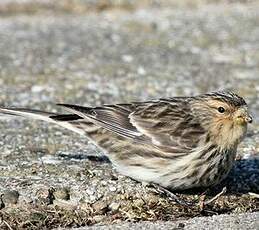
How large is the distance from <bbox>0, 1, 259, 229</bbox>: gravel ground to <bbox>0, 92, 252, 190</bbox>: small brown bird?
16 centimetres

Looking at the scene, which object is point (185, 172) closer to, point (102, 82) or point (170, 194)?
point (170, 194)

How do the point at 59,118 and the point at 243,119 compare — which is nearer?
the point at 243,119

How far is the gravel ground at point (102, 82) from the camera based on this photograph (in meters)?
5.52

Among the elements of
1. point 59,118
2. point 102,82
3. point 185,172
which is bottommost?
point 102,82

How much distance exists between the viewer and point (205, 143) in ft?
18.7

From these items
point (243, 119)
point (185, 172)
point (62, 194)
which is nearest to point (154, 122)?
point (185, 172)

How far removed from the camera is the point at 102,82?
843 centimetres

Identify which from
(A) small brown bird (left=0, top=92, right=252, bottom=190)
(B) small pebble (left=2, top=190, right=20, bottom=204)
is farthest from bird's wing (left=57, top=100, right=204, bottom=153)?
(B) small pebble (left=2, top=190, right=20, bottom=204)

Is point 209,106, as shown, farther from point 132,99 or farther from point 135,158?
point 132,99

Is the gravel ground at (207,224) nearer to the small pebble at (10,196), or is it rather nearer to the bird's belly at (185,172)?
the bird's belly at (185,172)

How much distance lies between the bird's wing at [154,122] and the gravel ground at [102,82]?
1.06 feet

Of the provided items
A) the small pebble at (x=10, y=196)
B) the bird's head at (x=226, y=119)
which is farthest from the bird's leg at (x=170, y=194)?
the small pebble at (x=10, y=196)

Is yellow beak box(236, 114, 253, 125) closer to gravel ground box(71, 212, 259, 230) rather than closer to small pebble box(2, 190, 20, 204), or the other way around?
gravel ground box(71, 212, 259, 230)

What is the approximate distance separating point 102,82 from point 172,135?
2710mm
